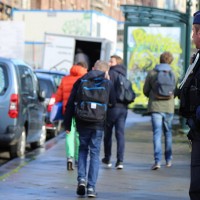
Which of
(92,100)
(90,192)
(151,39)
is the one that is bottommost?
(90,192)

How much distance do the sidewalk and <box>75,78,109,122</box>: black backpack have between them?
0.93m

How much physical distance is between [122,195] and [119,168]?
2.49 metres

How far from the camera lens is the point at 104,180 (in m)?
9.91

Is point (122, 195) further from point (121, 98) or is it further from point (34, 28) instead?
point (34, 28)

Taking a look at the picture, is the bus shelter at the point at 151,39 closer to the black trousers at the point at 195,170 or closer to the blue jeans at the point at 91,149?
the blue jeans at the point at 91,149

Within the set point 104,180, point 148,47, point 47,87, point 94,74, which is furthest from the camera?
point 148,47

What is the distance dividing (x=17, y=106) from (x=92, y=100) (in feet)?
12.5

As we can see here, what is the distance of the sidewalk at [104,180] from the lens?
340 inches

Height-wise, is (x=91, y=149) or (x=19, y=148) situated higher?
(x=91, y=149)

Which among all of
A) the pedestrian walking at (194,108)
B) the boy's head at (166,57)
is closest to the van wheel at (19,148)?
the boy's head at (166,57)

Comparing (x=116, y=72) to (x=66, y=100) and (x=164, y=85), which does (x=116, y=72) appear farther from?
(x=66, y=100)

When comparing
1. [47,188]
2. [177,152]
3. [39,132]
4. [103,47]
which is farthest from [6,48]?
[47,188]

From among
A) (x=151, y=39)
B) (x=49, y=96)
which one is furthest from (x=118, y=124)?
(x=151, y=39)

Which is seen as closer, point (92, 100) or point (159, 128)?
point (92, 100)
